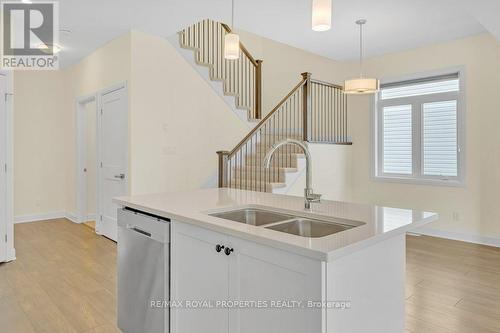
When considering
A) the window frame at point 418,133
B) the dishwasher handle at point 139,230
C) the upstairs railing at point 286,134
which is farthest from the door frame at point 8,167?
the window frame at point 418,133

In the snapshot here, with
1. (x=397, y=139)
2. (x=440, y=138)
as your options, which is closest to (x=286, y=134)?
(x=397, y=139)

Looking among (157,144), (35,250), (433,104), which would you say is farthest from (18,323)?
(433,104)

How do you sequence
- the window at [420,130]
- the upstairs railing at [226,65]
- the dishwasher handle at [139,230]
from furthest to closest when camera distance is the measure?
the upstairs railing at [226,65]
the window at [420,130]
the dishwasher handle at [139,230]

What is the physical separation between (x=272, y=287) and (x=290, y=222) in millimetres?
529

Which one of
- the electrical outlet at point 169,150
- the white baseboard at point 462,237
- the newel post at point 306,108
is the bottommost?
the white baseboard at point 462,237

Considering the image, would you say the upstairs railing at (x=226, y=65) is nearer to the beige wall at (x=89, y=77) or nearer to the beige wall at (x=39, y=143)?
Result: the beige wall at (x=89, y=77)

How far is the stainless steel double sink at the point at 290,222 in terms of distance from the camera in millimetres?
1701

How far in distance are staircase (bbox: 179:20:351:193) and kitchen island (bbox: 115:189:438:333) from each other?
2.67m

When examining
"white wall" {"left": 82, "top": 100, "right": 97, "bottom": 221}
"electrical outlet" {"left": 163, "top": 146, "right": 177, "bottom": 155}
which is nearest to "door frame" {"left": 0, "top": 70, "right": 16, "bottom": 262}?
"electrical outlet" {"left": 163, "top": 146, "right": 177, "bottom": 155}

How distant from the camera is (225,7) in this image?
12.6 ft

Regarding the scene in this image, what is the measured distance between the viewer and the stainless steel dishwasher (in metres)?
1.89

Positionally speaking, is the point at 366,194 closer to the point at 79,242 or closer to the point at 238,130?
the point at 238,130

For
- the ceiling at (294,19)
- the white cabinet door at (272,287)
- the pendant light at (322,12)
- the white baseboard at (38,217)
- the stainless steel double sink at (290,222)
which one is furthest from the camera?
the white baseboard at (38,217)

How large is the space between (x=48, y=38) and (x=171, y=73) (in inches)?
65.6
